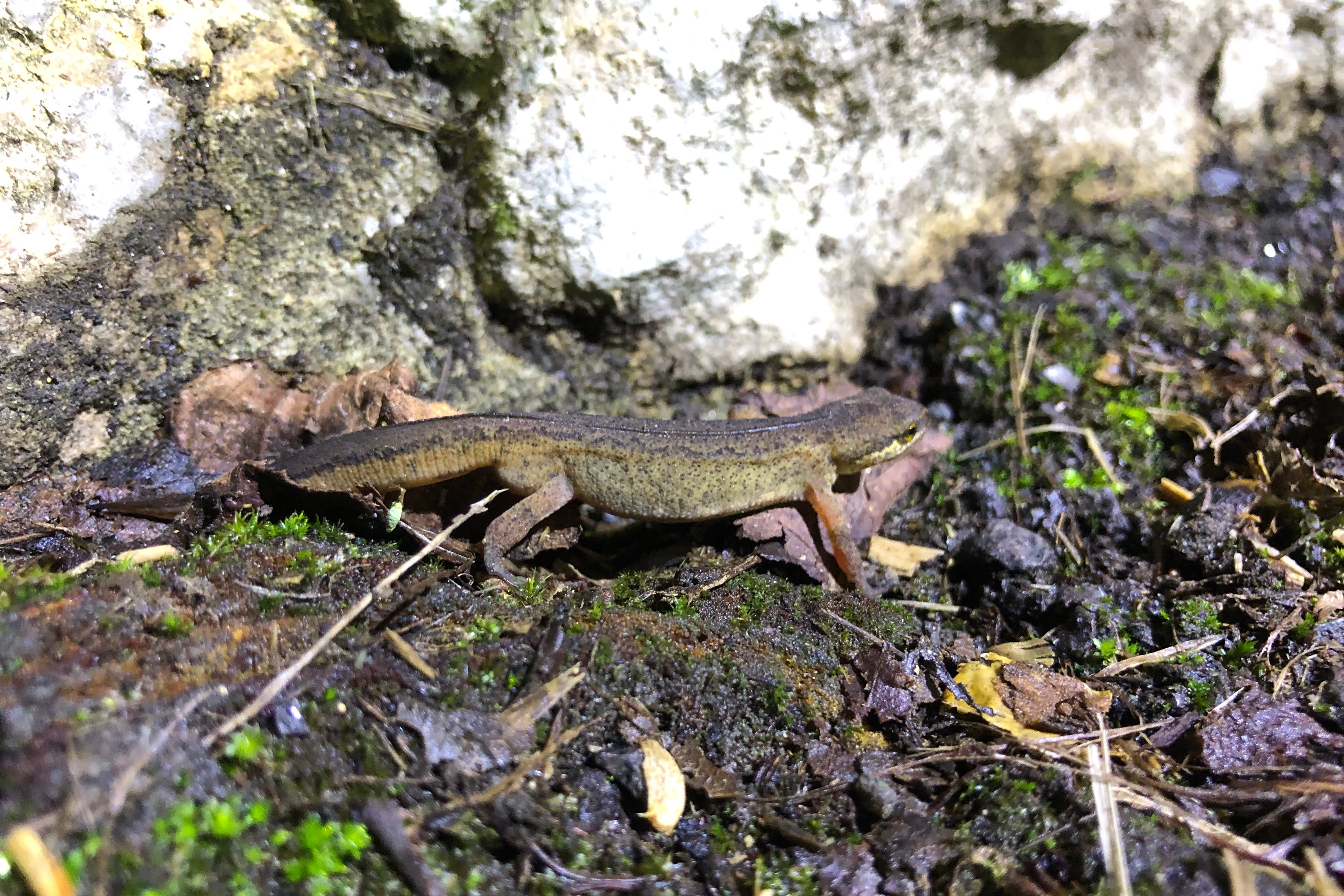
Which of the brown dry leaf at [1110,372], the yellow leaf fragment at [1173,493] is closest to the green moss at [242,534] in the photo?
the yellow leaf fragment at [1173,493]

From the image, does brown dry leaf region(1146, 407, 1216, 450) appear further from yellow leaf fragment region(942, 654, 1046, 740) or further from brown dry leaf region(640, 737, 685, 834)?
brown dry leaf region(640, 737, 685, 834)

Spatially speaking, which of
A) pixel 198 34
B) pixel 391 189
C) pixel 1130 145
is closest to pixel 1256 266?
pixel 1130 145

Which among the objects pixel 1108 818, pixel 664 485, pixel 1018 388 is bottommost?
pixel 1108 818

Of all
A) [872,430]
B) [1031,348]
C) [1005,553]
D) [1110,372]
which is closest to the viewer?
[1005,553]

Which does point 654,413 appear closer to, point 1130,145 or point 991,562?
point 991,562

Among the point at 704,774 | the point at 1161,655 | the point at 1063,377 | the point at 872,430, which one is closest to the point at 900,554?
the point at 872,430

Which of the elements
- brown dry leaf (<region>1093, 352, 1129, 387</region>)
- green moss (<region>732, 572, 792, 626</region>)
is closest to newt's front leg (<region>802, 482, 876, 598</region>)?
green moss (<region>732, 572, 792, 626</region>)

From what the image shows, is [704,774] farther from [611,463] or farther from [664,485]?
[611,463]
